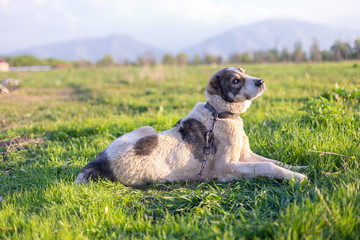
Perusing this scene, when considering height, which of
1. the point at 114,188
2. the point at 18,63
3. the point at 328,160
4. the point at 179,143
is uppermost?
the point at 18,63

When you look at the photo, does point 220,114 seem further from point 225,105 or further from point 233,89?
point 233,89

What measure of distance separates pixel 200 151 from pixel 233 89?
3.23ft

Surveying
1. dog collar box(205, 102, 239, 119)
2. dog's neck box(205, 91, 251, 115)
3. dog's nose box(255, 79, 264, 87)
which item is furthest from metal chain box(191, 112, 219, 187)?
dog's nose box(255, 79, 264, 87)

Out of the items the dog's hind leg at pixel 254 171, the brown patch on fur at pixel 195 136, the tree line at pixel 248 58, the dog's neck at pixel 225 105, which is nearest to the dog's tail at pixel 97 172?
the brown patch on fur at pixel 195 136

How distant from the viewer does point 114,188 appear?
131 inches

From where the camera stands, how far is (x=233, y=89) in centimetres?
354

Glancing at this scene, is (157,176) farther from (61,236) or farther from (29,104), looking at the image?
(29,104)

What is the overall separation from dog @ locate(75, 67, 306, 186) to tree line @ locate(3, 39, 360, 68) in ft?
18.7

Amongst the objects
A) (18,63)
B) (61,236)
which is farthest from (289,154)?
(18,63)

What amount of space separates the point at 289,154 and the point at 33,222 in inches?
136

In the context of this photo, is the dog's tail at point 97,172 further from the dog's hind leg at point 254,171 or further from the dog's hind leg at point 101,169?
the dog's hind leg at point 254,171

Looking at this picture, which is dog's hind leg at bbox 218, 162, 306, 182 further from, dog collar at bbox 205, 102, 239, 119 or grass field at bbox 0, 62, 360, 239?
dog collar at bbox 205, 102, 239, 119

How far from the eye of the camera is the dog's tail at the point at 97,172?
11.0 ft

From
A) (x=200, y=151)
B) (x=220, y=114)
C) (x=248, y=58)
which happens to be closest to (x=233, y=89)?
(x=220, y=114)
